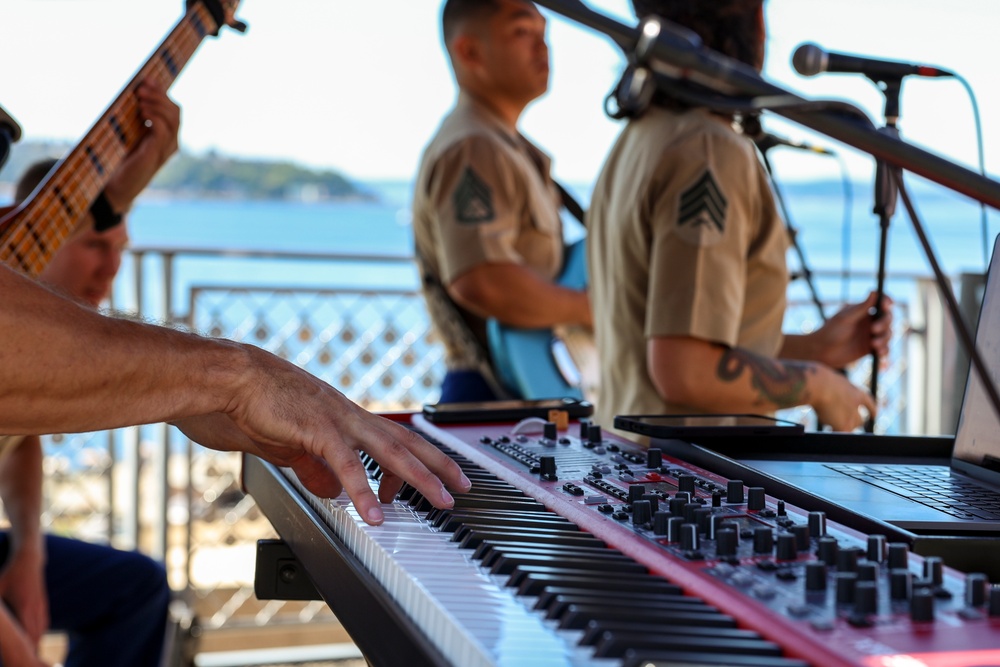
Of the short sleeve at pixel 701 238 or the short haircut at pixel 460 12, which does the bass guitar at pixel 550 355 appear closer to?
the short haircut at pixel 460 12

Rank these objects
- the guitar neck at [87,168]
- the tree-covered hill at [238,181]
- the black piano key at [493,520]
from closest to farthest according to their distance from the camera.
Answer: the black piano key at [493,520], the guitar neck at [87,168], the tree-covered hill at [238,181]

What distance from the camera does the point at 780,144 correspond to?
7.75 feet

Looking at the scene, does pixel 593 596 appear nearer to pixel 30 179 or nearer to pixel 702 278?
pixel 702 278

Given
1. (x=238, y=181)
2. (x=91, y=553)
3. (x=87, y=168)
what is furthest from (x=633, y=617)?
(x=238, y=181)

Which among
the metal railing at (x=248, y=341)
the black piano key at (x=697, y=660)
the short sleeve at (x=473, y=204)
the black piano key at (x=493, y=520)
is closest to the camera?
the black piano key at (x=697, y=660)

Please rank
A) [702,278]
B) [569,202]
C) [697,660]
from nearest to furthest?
[697,660] → [702,278] → [569,202]

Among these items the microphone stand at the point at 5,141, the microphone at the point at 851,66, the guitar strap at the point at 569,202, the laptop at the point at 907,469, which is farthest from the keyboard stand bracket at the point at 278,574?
the guitar strap at the point at 569,202

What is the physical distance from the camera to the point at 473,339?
315 cm

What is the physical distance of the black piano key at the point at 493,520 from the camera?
1.01m

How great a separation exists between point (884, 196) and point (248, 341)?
3.23 m

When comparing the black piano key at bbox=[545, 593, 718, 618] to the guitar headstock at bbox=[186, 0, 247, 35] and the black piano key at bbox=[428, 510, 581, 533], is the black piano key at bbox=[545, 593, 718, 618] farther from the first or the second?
the guitar headstock at bbox=[186, 0, 247, 35]

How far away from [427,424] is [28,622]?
3.93 feet

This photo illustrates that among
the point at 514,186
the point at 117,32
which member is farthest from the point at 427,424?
the point at 117,32

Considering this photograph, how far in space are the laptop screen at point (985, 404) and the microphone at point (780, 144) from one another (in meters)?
0.98
